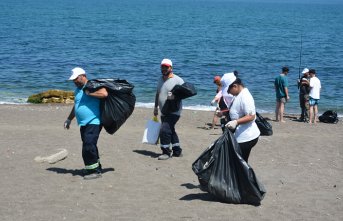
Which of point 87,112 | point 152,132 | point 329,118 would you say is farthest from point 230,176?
point 329,118

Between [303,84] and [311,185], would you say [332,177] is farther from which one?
[303,84]

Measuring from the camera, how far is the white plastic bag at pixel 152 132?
37.2 feet

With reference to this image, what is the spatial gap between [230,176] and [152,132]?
3.33 metres

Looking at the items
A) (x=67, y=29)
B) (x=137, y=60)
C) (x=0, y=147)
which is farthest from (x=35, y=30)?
(x=0, y=147)

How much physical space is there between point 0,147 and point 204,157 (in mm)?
4588

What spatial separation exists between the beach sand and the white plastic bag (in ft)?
0.85

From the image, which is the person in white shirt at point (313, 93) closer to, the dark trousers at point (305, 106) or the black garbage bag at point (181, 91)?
the dark trousers at point (305, 106)

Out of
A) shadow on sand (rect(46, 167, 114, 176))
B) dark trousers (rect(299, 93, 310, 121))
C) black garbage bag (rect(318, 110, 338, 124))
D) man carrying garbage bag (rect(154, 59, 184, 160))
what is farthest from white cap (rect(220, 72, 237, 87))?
black garbage bag (rect(318, 110, 338, 124))

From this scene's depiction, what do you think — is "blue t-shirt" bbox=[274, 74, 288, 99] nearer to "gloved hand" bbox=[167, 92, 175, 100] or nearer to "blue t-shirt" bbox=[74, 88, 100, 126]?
"gloved hand" bbox=[167, 92, 175, 100]

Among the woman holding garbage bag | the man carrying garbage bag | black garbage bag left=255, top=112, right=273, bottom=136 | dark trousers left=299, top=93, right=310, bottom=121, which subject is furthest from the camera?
dark trousers left=299, top=93, right=310, bottom=121

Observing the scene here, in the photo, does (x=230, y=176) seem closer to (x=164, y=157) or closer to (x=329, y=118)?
(x=164, y=157)

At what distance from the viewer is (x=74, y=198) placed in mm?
8500

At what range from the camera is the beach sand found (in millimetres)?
7973

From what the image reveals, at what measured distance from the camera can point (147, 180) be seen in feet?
31.4
